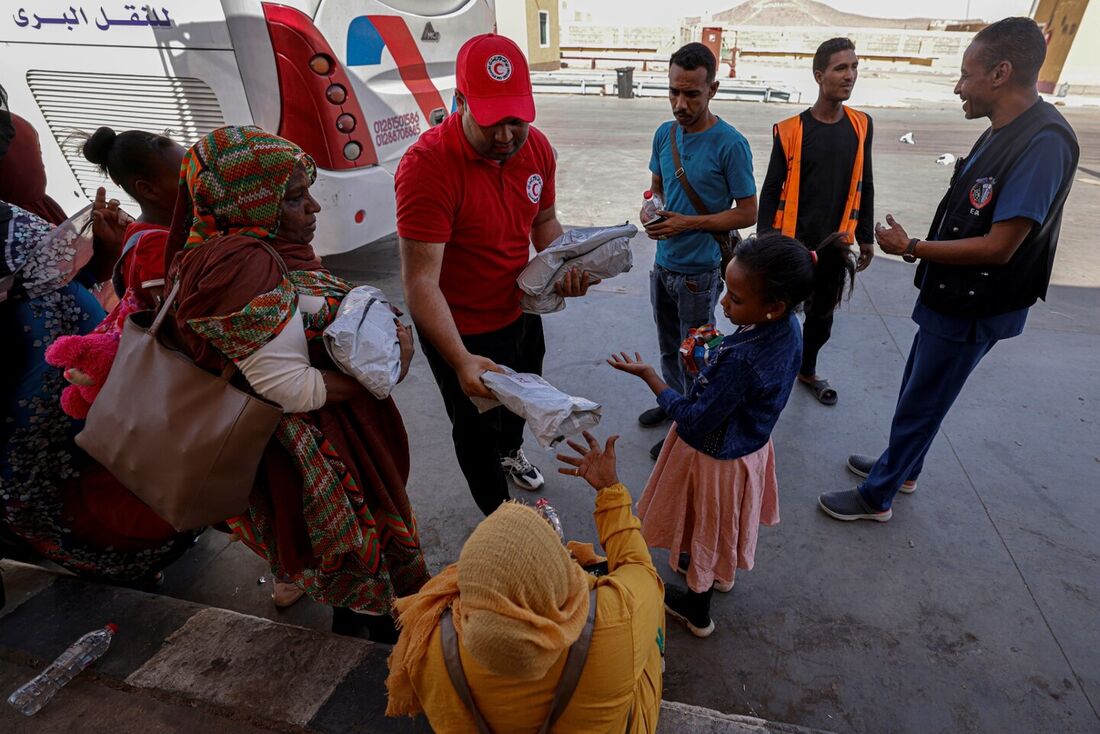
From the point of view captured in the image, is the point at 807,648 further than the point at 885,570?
No

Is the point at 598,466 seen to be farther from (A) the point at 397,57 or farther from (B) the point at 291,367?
(A) the point at 397,57

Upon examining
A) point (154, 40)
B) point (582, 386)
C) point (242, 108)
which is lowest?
point (582, 386)

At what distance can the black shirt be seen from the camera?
303cm

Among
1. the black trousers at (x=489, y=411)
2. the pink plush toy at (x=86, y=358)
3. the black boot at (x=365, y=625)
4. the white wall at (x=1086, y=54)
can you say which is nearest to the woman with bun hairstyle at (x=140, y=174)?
the pink plush toy at (x=86, y=358)

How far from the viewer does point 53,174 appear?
13.9 feet

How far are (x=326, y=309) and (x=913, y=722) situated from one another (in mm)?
2169

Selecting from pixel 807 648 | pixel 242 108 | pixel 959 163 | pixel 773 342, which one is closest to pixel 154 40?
pixel 242 108

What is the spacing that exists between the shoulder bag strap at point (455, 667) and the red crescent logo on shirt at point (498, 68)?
4.94 ft

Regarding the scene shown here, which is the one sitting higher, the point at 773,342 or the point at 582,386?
the point at 773,342

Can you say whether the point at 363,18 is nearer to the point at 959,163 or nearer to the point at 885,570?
the point at 959,163

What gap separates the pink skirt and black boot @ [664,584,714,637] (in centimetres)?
6

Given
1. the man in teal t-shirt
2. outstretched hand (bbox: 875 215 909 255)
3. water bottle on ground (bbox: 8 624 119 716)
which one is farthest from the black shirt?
water bottle on ground (bbox: 8 624 119 716)

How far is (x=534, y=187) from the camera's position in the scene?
84.4 inches

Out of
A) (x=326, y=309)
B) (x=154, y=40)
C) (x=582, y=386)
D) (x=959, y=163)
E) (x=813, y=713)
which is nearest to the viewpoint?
(x=326, y=309)
